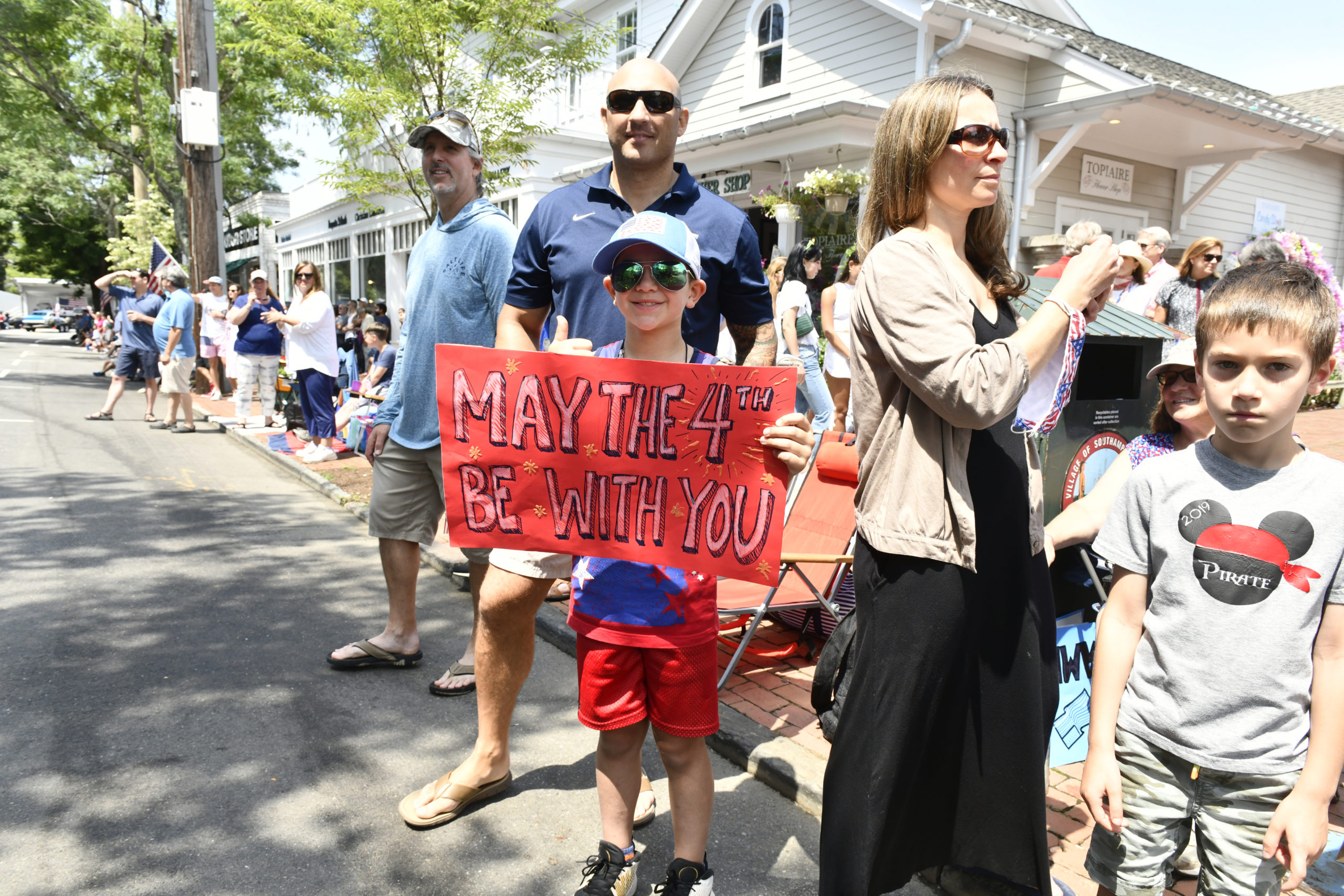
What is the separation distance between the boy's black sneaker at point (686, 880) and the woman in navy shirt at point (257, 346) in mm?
9181

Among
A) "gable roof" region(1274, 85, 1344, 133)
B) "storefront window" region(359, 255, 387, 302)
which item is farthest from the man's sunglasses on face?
"storefront window" region(359, 255, 387, 302)

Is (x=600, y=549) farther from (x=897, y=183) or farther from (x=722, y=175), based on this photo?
(x=722, y=175)

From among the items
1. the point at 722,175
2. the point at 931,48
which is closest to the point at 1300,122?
the point at 931,48

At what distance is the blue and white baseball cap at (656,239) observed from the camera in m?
2.13

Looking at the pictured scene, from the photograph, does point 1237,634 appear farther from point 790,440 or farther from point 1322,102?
point 1322,102

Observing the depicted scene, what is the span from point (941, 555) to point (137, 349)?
508 inches

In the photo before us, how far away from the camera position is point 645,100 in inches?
102

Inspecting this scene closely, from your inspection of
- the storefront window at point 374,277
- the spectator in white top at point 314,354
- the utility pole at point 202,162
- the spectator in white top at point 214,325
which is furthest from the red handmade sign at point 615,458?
the storefront window at point 374,277

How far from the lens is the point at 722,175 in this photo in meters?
13.3

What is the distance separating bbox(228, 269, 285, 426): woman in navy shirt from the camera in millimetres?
10055

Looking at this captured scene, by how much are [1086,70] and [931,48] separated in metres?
Result: 1.86

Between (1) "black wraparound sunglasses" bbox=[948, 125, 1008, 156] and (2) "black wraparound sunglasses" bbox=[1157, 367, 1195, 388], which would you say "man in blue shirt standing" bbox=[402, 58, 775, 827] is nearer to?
(1) "black wraparound sunglasses" bbox=[948, 125, 1008, 156]

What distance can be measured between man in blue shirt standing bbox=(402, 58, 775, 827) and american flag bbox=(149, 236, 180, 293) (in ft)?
37.7

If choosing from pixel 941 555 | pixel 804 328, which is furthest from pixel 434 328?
pixel 804 328
